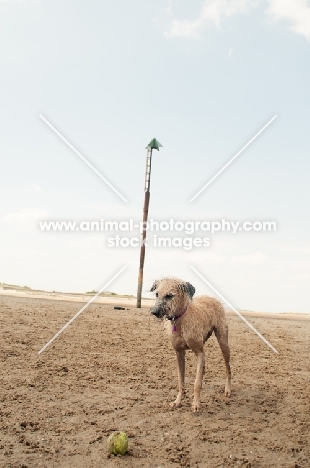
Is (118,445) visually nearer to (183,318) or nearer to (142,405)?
(142,405)

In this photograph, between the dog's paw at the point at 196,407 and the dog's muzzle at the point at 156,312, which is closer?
the dog's muzzle at the point at 156,312

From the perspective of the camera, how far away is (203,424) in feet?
20.7

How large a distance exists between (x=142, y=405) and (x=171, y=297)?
2.04 m

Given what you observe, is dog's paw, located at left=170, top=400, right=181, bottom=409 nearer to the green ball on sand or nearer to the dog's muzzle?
the dog's muzzle

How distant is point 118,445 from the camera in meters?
5.19

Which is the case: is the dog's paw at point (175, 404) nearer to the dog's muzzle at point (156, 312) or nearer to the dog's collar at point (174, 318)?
the dog's collar at point (174, 318)

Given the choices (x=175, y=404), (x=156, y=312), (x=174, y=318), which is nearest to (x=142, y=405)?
(x=175, y=404)

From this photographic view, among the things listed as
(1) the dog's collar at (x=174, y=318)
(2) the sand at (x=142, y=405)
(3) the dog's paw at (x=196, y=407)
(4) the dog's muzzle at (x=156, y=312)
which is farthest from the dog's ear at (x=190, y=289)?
(3) the dog's paw at (x=196, y=407)

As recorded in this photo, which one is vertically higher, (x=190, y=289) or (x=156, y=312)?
A: (x=190, y=289)

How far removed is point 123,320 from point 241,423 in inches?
417

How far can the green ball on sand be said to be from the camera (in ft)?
17.0

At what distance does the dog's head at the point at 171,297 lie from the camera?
6.49 meters

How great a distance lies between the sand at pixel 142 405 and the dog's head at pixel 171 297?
80 cm

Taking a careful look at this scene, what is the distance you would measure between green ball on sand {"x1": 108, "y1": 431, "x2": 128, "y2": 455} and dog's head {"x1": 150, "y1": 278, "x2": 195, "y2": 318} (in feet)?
6.05
